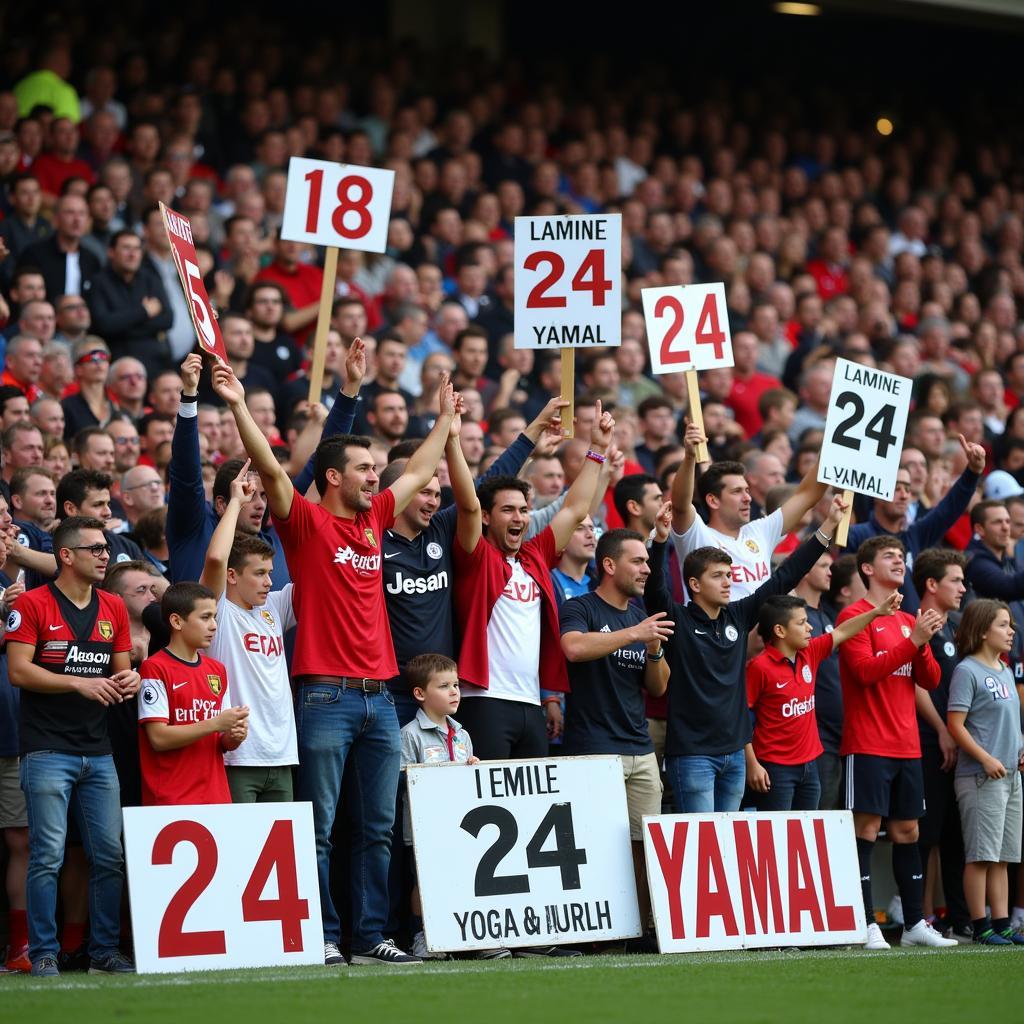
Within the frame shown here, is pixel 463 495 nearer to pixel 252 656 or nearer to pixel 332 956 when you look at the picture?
pixel 252 656

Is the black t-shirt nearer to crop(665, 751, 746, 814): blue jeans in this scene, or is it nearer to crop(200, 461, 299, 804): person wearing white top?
crop(665, 751, 746, 814): blue jeans

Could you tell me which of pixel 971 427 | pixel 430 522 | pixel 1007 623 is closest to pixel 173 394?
pixel 430 522

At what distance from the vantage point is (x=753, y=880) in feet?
31.5

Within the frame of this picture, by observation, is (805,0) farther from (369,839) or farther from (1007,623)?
(369,839)

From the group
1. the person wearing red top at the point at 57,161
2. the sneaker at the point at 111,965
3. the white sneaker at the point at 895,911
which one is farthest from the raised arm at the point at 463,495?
the person wearing red top at the point at 57,161

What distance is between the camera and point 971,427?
607 inches

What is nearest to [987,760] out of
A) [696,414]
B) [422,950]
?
[696,414]

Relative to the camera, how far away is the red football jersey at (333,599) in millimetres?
8969

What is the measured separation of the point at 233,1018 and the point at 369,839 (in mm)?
2222

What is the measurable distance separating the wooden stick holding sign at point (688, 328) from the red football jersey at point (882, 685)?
6.00 ft

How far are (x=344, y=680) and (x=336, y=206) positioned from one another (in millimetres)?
3485

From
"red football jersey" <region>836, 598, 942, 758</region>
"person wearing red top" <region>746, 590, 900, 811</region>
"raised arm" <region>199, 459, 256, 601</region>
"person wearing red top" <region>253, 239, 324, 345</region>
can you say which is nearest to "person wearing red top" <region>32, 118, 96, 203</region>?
"person wearing red top" <region>253, 239, 324, 345</region>

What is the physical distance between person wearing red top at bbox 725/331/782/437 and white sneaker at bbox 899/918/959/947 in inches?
240

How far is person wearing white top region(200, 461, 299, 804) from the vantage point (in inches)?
351
